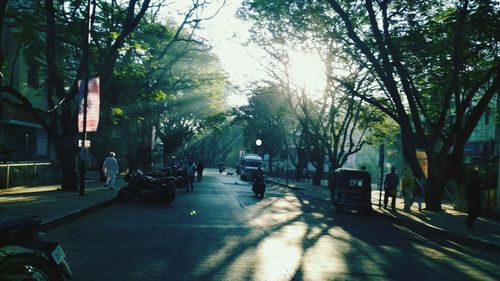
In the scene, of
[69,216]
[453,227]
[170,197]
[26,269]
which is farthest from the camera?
[170,197]

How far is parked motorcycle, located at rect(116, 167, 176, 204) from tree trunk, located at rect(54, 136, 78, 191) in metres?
3.42

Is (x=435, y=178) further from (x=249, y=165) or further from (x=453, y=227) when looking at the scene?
(x=249, y=165)

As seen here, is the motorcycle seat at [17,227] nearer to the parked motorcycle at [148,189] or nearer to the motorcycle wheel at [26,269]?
the motorcycle wheel at [26,269]

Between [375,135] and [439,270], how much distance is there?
3124cm

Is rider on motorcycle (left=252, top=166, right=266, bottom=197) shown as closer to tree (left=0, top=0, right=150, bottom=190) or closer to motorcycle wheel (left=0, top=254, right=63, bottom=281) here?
tree (left=0, top=0, right=150, bottom=190)

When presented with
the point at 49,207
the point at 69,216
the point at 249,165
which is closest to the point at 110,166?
the point at 49,207

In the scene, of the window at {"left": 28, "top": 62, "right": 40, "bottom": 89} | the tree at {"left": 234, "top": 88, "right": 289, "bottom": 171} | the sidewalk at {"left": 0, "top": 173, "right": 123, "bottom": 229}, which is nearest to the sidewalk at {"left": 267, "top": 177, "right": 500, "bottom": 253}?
the sidewalk at {"left": 0, "top": 173, "right": 123, "bottom": 229}

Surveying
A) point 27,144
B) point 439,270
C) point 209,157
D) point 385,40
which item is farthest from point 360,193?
point 209,157

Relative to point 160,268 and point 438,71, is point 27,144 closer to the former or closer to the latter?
point 438,71

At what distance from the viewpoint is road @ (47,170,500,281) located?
28.0ft

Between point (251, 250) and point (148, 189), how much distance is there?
40.4ft

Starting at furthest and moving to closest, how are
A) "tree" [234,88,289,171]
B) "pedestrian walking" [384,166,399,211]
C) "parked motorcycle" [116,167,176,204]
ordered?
1. "tree" [234,88,289,171]
2. "pedestrian walking" [384,166,399,211]
3. "parked motorcycle" [116,167,176,204]

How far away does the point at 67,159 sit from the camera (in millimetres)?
24156

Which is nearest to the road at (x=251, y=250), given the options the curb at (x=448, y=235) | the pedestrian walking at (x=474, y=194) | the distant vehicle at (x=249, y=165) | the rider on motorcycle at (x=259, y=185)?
the curb at (x=448, y=235)
